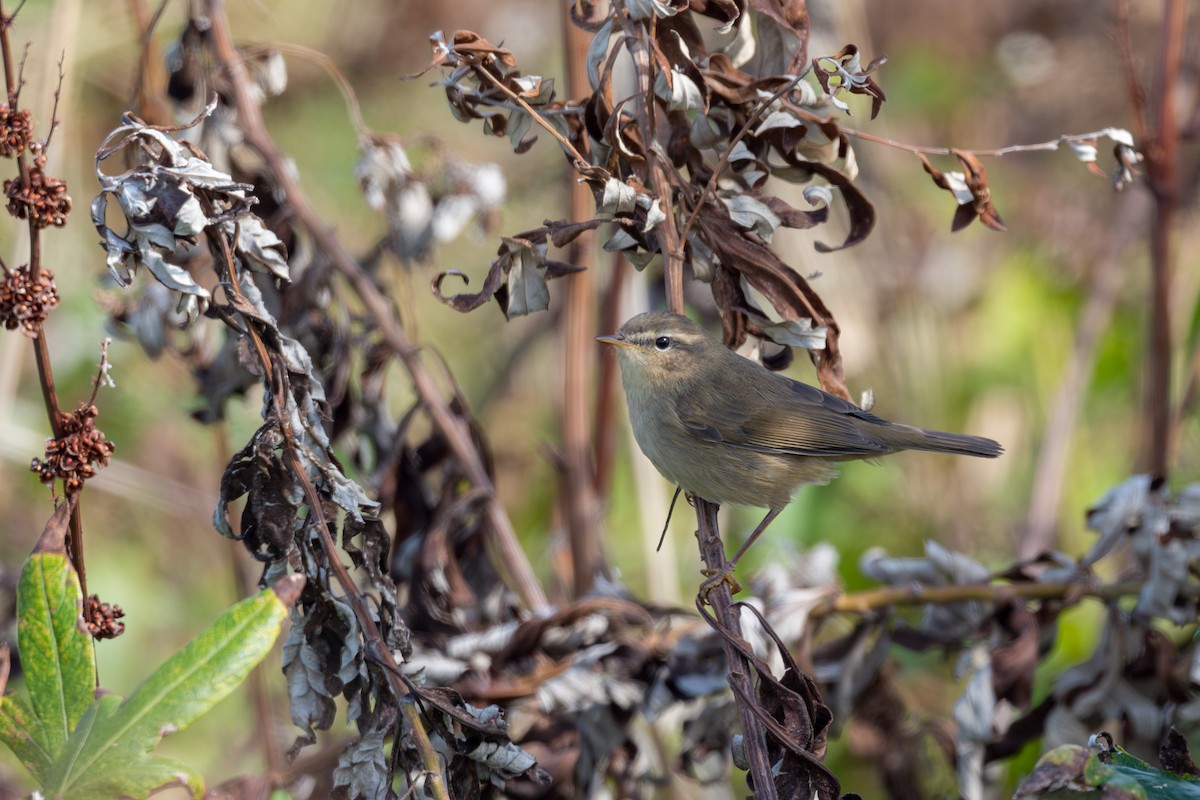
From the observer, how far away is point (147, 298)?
2693 mm

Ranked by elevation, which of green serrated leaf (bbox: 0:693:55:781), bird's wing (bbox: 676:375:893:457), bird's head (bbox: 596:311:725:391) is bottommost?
green serrated leaf (bbox: 0:693:55:781)

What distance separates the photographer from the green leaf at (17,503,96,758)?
59.0 inches

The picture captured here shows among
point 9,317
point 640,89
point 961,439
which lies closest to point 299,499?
point 9,317

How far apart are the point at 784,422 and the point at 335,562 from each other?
1.55 m

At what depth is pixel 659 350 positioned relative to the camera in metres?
2.96

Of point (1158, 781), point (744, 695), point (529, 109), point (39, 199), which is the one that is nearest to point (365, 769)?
point (744, 695)

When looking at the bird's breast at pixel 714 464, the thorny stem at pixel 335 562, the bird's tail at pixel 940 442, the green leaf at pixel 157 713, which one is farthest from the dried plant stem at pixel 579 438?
the green leaf at pixel 157 713

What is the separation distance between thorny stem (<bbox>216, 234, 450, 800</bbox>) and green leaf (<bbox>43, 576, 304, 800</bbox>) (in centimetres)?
31

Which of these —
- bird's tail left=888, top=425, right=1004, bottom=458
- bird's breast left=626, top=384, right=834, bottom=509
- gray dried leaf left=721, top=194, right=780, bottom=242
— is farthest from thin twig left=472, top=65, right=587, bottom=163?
bird's tail left=888, top=425, right=1004, bottom=458

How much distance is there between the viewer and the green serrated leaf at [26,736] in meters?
1.50

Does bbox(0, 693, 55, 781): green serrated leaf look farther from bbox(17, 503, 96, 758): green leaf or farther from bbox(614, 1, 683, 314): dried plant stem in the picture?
bbox(614, 1, 683, 314): dried plant stem

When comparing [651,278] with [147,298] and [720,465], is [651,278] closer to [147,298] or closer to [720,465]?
[720,465]

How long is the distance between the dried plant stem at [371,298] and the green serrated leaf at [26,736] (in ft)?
4.16

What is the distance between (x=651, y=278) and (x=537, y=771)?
74.5 inches
